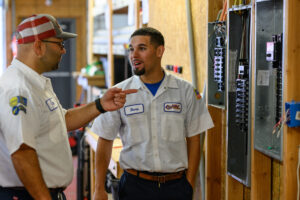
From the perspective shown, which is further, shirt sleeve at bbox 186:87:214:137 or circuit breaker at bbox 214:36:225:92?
circuit breaker at bbox 214:36:225:92

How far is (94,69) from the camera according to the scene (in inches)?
253

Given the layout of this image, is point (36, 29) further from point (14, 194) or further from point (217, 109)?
point (217, 109)

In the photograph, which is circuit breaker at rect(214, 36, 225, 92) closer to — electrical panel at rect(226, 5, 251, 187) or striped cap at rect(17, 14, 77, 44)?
electrical panel at rect(226, 5, 251, 187)

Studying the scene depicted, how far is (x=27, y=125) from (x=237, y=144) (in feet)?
4.68

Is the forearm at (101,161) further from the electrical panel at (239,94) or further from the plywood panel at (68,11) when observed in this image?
the plywood panel at (68,11)

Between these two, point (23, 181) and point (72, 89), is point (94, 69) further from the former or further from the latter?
point (23, 181)

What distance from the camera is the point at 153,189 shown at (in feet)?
8.36

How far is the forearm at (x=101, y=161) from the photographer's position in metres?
2.66

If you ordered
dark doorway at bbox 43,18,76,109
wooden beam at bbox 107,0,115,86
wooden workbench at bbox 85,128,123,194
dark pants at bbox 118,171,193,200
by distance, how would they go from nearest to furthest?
dark pants at bbox 118,171,193,200 → wooden workbench at bbox 85,128,123,194 → wooden beam at bbox 107,0,115,86 → dark doorway at bbox 43,18,76,109

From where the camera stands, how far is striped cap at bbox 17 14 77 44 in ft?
6.94

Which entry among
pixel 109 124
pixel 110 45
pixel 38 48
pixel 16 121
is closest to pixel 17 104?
pixel 16 121

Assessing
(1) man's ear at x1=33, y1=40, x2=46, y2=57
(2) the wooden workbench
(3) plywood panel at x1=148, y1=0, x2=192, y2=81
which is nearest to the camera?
(1) man's ear at x1=33, y1=40, x2=46, y2=57

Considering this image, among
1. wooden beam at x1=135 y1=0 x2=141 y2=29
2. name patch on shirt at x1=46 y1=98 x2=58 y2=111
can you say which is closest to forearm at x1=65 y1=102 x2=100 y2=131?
name patch on shirt at x1=46 y1=98 x2=58 y2=111

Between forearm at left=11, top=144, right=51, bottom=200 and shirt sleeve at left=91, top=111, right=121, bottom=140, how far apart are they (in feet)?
2.52
